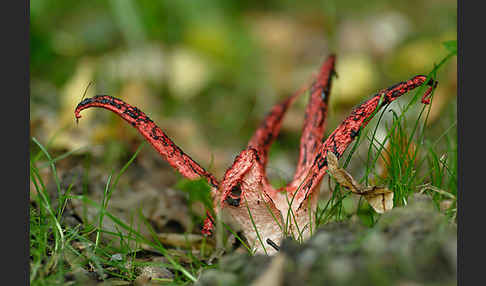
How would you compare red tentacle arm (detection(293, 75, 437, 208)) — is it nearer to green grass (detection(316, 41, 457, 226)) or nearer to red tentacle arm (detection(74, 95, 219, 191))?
green grass (detection(316, 41, 457, 226))

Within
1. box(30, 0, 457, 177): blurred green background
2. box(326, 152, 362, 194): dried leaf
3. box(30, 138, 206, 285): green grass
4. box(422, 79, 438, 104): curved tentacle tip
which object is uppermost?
box(30, 0, 457, 177): blurred green background

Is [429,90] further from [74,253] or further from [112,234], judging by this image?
[74,253]

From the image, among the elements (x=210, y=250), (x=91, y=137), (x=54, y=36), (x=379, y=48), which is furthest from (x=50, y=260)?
(x=379, y=48)

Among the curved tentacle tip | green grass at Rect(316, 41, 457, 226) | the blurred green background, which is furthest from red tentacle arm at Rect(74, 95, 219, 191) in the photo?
the blurred green background

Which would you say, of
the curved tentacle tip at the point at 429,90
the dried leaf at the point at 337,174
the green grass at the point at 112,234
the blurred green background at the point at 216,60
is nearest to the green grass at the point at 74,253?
the green grass at the point at 112,234

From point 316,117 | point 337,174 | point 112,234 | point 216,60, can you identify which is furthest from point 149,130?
point 216,60
